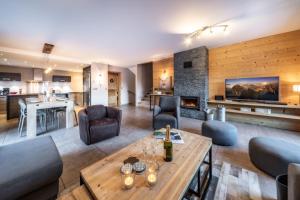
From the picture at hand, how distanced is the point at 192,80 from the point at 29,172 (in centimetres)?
487

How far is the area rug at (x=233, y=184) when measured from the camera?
4.72ft

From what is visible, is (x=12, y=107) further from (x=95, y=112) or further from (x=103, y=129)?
(x=103, y=129)

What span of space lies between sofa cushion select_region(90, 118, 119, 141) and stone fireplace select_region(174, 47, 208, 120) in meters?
3.15

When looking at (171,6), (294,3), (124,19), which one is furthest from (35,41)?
(294,3)

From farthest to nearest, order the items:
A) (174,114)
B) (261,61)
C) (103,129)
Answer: (261,61) < (174,114) < (103,129)

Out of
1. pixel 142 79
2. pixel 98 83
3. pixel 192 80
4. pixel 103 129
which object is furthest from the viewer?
pixel 142 79

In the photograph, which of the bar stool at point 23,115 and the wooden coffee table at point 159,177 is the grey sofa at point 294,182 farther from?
the bar stool at point 23,115

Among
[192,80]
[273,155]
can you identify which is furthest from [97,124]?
[192,80]

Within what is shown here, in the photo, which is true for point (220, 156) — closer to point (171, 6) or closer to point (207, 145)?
point (207, 145)

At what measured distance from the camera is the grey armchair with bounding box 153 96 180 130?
3.32m

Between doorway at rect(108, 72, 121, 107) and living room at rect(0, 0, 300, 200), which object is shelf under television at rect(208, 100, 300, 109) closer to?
living room at rect(0, 0, 300, 200)

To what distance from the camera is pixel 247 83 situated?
4.07 m

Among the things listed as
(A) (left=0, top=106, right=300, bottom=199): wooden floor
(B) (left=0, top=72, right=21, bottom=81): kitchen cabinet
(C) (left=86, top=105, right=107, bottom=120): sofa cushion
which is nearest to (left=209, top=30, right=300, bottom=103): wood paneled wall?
(A) (left=0, top=106, right=300, bottom=199): wooden floor

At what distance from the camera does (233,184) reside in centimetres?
161
